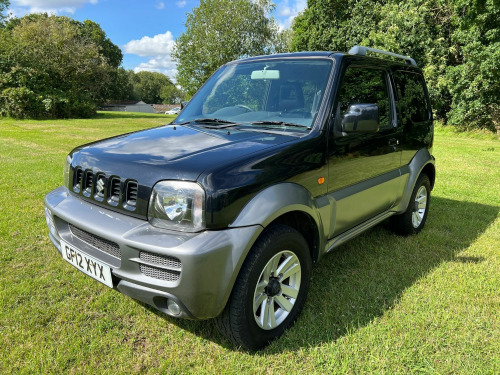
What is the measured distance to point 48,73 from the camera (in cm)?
2523

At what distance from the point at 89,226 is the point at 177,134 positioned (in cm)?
97

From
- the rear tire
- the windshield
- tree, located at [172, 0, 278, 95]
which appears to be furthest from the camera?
tree, located at [172, 0, 278, 95]

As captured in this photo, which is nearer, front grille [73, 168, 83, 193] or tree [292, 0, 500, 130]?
front grille [73, 168, 83, 193]

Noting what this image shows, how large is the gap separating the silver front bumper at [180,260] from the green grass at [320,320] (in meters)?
0.52

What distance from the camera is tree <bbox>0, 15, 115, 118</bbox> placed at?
21830 millimetres

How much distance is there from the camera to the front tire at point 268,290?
2.11 meters

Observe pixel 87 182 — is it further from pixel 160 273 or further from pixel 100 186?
pixel 160 273

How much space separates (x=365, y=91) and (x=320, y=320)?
2034mm

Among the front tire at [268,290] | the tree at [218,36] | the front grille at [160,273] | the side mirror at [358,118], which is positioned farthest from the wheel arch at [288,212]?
the tree at [218,36]

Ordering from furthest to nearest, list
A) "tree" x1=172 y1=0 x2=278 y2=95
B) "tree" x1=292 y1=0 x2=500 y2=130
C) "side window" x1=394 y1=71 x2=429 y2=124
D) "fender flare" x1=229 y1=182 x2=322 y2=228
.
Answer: "tree" x1=172 y1=0 x2=278 y2=95 → "tree" x1=292 y1=0 x2=500 y2=130 → "side window" x1=394 y1=71 x2=429 y2=124 → "fender flare" x1=229 y1=182 x2=322 y2=228

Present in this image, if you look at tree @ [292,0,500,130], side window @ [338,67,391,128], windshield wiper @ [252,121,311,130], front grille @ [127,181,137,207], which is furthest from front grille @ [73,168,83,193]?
tree @ [292,0,500,130]

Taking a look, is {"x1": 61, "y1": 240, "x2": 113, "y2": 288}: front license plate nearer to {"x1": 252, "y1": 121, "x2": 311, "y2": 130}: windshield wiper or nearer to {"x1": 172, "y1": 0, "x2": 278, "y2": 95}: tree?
{"x1": 252, "y1": 121, "x2": 311, "y2": 130}: windshield wiper

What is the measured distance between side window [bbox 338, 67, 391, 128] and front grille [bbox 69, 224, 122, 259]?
1.93 metres

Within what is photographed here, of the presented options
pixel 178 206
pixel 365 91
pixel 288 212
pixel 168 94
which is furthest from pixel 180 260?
pixel 168 94
